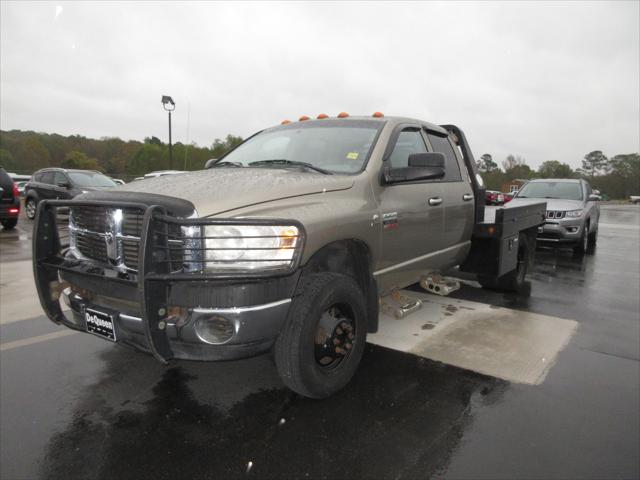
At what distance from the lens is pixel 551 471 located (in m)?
2.26

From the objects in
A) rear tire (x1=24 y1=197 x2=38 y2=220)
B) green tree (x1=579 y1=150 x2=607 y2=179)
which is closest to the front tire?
rear tire (x1=24 y1=197 x2=38 y2=220)

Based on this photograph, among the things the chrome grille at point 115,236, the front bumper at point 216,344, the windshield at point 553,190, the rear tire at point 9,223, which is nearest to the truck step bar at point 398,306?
the front bumper at point 216,344

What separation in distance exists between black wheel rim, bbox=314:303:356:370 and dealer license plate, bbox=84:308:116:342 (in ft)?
3.89

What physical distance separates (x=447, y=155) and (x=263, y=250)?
2913mm

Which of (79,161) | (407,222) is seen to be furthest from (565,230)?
(79,161)

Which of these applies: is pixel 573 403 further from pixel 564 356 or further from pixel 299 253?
pixel 299 253

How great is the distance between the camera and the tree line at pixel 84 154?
223 feet

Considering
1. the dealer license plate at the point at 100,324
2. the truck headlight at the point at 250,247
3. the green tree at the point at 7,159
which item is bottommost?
the dealer license plate at the point at 100,324

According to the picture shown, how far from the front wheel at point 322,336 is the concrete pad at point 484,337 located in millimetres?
974

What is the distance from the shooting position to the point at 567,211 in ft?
30.1

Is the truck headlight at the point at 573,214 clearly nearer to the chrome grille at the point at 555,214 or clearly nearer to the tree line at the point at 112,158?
the chrome grille at the point at 555,214

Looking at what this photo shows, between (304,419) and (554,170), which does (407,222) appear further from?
(554,170)

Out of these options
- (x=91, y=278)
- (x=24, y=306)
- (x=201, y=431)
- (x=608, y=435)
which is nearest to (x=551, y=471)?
(x=608, y=435)

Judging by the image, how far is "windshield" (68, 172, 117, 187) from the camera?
12.8 m
